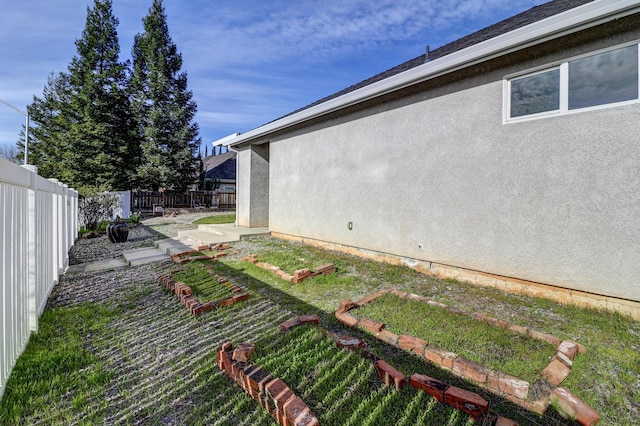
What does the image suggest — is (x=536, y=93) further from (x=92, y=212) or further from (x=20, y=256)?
(x=92, y=212)

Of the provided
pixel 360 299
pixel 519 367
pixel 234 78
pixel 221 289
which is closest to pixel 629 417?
pixel 519 367

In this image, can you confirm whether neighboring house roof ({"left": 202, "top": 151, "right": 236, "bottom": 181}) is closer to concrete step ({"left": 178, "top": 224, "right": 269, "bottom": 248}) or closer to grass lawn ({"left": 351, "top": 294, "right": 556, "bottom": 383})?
concrete step ({"left": 178, "top": 224, "right": 269, "bottom": 248})

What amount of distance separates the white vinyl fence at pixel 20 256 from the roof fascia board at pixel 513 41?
5280 millimetres

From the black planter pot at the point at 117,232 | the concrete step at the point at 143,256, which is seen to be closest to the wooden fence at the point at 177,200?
the black planter pot at the point at 117,232

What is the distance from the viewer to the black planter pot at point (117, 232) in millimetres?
8547

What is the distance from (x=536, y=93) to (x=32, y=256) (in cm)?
644

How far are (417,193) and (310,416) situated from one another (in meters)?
4.40

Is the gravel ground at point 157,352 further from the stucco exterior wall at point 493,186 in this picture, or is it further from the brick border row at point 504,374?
the stucco exterior wall at point 493,186

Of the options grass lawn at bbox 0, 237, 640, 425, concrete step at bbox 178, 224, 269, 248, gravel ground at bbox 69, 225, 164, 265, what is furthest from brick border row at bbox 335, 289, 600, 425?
gravel ground at bbox 69, 225, 164, 265

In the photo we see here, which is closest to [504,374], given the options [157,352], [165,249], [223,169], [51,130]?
[157,352]

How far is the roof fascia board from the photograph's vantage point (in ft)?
10.8

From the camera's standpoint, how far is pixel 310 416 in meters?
1.75

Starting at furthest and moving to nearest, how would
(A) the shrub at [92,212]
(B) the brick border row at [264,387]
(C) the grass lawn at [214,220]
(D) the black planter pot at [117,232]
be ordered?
(C) the grass lawn at [214,220] < (A) the shrub at [92,212] < (D) the black planter pot at [117,232] < (B) the brick border row at [264,387]

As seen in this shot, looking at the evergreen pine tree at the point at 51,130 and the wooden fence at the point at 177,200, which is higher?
the evergreen pine tree at the point at 51,130
